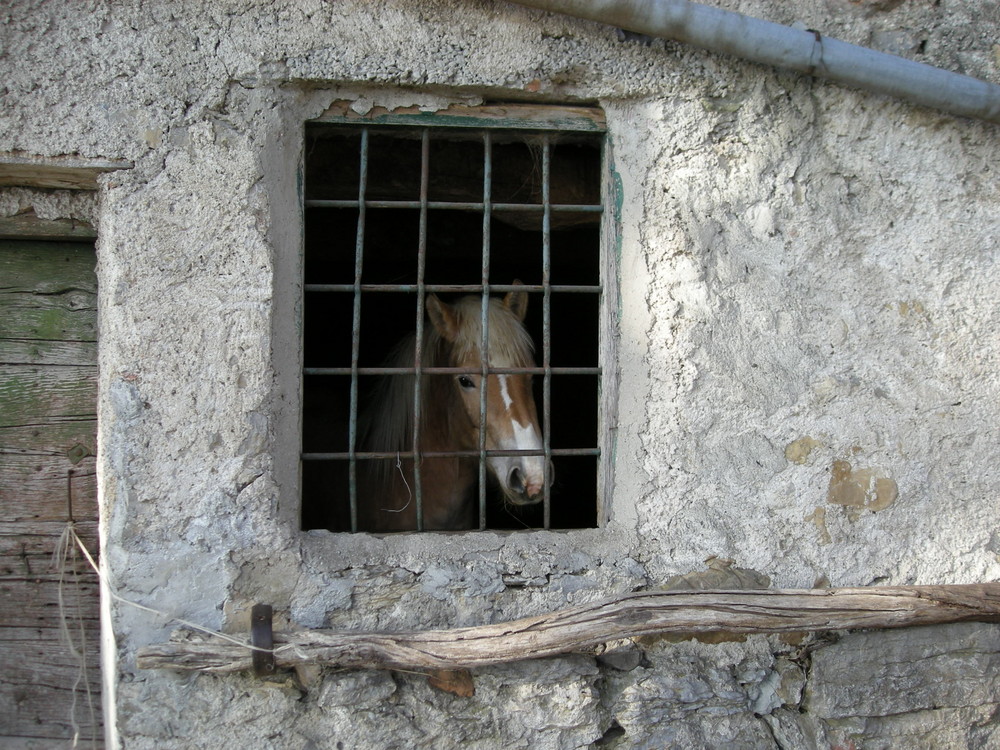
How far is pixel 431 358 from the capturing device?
3.06m

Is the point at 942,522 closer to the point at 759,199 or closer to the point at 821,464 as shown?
the point at 821,464

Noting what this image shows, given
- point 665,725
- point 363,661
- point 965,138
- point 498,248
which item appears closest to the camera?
point 363,661

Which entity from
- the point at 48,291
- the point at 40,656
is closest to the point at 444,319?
the point at 48,291

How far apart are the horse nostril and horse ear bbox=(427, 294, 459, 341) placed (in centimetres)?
65

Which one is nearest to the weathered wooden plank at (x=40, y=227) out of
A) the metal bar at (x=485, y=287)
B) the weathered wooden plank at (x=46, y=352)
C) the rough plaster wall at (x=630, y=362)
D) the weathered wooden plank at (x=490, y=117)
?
the rough plaster wall at (x=630, y=362)

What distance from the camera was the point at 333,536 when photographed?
88.9 inches

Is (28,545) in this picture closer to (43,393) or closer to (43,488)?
(43,488)

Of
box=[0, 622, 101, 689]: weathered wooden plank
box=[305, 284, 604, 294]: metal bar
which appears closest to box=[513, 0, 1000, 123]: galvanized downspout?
box=[305, 284, 604, 294]: metal bar

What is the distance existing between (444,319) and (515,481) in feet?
2.35

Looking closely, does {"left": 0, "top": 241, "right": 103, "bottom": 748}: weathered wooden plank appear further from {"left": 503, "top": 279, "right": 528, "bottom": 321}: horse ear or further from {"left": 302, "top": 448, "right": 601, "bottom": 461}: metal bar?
{"left": 503, "top": 279, "right": 528, "bottom": 321}: horse ear

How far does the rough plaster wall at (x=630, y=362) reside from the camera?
2086mm

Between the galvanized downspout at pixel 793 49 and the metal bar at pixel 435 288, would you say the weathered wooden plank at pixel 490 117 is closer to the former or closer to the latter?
the galvanized downspout at pixel 793 49

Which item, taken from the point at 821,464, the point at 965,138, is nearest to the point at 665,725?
the point at 821,464

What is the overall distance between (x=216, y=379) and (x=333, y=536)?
22.5 inches
